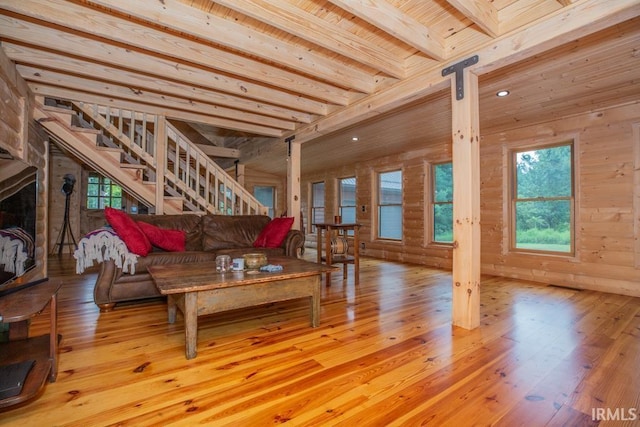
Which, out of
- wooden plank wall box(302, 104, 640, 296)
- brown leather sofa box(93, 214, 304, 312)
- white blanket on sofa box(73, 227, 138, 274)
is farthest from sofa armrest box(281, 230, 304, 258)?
wooden plank wall box(302, 104, 640, 296)

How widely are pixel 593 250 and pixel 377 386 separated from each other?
12.6ft

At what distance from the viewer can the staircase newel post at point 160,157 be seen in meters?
4.29

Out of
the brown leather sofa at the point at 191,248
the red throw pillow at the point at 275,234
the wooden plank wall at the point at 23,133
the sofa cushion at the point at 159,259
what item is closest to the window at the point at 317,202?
the brown leather sofa at the point at 191,248

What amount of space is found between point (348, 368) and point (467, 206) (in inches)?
61.2

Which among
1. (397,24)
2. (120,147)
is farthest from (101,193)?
(397,24)

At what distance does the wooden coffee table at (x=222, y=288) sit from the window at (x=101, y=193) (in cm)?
→ 613

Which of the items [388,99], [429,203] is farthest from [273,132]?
[429,203]

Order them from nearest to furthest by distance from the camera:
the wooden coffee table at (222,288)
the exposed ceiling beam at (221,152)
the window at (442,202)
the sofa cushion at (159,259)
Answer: the wooden coffee table at (222,288) < the sofa cushion at (159,259) < the window at (442,202) < the exposed ceiling beam at (221,152)

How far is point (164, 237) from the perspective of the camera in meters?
3.45

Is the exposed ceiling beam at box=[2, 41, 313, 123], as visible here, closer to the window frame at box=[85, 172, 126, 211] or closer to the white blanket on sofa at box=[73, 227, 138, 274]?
the white blanket on sofa at box=[73, 227, 138, 274]

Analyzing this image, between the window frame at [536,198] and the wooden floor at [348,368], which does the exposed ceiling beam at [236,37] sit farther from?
the window frame at [536,198]

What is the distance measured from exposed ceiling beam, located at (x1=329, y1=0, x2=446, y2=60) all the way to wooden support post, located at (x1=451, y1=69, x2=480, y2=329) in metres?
0.33

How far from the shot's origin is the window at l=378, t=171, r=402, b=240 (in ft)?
21.1

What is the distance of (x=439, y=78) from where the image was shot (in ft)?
8.73
